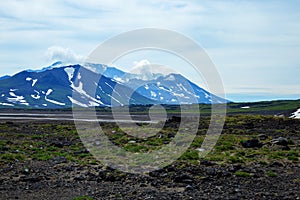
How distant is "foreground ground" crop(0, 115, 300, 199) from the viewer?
59.7 feet

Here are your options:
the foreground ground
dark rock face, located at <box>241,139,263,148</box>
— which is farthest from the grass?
dark rock face, located at <box>241,139,263,148</box>

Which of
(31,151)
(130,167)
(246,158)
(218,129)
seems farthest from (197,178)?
(218,129)

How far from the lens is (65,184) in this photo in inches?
814

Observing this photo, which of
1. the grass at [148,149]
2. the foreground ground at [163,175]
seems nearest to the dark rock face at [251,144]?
the foreground ground at [163,175]

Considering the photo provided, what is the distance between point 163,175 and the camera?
854 inches

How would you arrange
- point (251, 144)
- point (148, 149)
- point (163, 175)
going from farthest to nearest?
point (251, 144)
point (148, 149)
point (163, 175)

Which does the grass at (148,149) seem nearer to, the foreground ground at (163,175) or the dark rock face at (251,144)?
the foreground ground at (163,175)

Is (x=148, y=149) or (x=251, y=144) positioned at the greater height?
(x=251, y=144)

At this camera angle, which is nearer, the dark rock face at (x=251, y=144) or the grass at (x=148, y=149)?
the grass at (x=148, y=149)

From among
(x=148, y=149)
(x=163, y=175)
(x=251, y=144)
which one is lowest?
(x=163, y=175)

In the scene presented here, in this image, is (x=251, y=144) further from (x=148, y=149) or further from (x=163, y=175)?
(x=163, y=175)

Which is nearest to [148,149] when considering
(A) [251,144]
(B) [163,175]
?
(A) [251,144]

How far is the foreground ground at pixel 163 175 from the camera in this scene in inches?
716

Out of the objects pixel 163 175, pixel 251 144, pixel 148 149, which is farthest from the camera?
pixel 251 144
